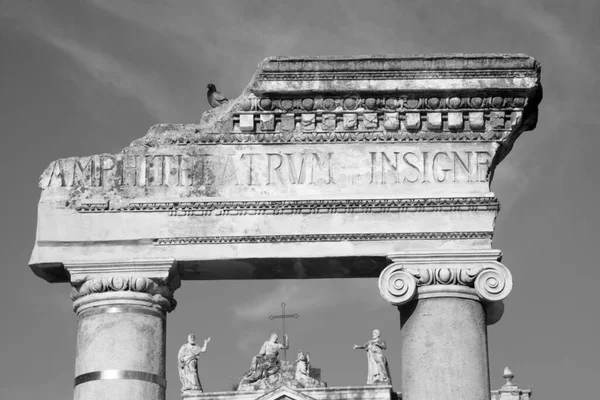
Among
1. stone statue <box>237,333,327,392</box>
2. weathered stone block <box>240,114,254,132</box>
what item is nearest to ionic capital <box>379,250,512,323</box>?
weathered stone block <box>240,114,254,132</box>

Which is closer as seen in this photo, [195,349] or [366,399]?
[195,349]

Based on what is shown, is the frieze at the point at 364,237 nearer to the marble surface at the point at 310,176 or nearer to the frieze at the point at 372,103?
the marble surface at the point at 310,176

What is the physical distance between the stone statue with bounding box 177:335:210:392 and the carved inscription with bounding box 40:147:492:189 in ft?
98.3

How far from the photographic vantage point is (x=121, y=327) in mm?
18188

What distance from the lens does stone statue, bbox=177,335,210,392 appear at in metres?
49.8

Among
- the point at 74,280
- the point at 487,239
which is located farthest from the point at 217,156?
the point at 487,239

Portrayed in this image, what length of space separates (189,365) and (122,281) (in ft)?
113

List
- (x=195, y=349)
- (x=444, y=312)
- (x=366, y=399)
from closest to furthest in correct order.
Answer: (x=444, y=312), (x=195, y=349), (x=366, y=399)

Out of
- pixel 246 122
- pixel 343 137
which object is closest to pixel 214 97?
pixel 246 122

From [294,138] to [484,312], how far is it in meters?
3.16

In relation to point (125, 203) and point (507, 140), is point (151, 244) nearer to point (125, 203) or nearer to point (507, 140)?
point (125, 203)

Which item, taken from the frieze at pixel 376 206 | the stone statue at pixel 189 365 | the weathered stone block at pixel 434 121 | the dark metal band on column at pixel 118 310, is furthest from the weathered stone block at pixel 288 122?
the stone statue at pixel 189 365

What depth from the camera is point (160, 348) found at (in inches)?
723

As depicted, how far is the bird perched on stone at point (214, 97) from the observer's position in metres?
20.1
